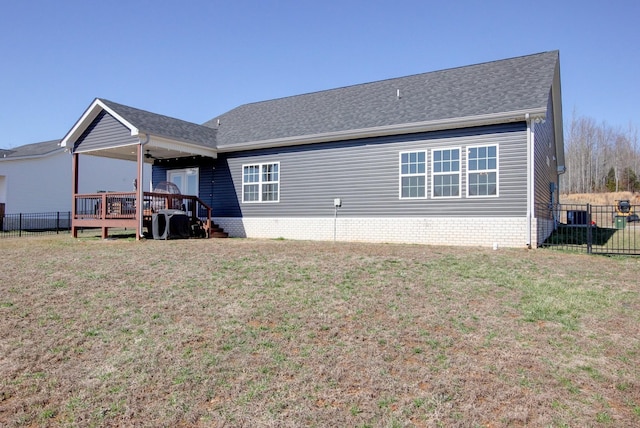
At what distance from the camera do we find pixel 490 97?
12.2 m

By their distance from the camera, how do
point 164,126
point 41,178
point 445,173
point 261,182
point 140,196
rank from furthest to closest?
point 41,178, point 261,182, point 164,126, point 140,196, point 445,173

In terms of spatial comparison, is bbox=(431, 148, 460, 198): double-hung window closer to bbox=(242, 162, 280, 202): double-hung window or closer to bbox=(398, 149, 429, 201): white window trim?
bbox=(398, 149, 429, 201): white window trim

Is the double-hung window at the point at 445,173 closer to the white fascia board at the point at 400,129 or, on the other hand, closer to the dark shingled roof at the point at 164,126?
the white fascia board at the point at 400,129

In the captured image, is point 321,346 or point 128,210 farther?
point 128,210

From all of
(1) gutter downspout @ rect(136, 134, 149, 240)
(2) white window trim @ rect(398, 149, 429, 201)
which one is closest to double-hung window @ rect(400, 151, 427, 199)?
(2) white window trim @ rect(398, 149, 429, 201)

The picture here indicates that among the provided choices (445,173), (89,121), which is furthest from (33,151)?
(445,173)

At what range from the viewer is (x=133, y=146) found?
14.7m

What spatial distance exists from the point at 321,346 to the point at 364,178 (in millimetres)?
9494

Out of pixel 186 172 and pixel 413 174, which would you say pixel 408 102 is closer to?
pixel 413 174

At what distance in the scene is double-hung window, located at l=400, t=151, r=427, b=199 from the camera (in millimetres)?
12555

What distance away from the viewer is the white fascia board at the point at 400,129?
11047 mm

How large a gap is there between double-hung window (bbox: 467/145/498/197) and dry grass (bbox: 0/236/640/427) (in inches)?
154

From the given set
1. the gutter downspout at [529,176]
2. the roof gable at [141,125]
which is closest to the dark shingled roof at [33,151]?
→ the roof gable at [141,125]

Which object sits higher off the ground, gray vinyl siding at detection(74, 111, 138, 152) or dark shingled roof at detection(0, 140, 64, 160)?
dark shingled roof at detection(0, 140, 64, 160)
